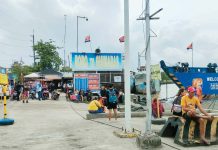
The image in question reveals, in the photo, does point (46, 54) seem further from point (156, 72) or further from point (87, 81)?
point (156, 72)

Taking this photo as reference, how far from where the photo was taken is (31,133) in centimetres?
1335

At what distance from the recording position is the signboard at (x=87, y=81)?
31.4 metres

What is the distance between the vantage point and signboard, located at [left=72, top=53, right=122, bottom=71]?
3238cm

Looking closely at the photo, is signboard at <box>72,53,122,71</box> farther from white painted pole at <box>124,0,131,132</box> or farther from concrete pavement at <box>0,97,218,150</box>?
white painted pole at <box>124,0,131,132</box>

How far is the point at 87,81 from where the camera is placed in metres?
31.7

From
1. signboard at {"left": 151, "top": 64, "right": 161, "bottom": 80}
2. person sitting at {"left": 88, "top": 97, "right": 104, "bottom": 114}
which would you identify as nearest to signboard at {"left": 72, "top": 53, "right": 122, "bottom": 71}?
person sitting at {"left": 88, "top": 97, "right": 104, "bottom": 114}

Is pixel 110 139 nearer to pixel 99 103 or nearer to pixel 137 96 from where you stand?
pixel 99 103

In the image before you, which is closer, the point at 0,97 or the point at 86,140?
the point at 86,140

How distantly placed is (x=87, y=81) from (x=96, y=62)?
222 centimetres

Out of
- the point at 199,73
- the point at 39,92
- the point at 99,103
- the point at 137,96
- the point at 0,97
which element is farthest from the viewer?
the point at 0,97

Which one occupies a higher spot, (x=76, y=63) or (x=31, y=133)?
(x=76, y=63)

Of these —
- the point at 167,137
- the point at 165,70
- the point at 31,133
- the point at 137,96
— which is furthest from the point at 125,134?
the point at 137,96

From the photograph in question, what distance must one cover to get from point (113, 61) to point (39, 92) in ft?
22.9

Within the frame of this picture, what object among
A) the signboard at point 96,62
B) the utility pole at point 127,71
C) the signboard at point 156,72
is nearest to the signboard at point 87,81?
the signboard at point 96,62
